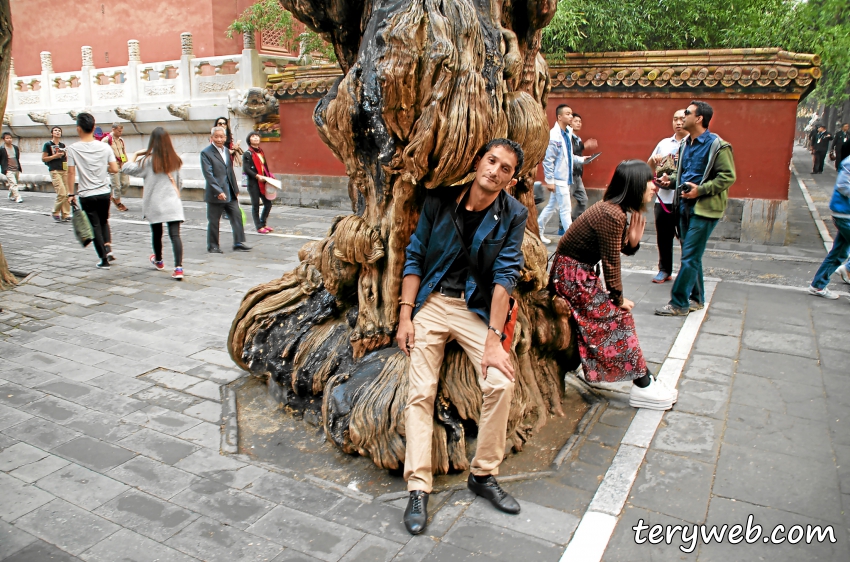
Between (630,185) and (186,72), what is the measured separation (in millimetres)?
14560

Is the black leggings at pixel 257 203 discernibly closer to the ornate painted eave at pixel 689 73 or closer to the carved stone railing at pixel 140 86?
the carved stone railing at pixel 140 86

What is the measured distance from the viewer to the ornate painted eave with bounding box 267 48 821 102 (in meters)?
9.42

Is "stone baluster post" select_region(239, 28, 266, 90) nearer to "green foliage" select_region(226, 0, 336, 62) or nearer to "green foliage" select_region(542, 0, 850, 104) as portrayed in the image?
"green foliage" select_region(226, 0, 336, 62)

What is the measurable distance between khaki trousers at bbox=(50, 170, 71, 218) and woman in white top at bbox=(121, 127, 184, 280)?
18.4ft

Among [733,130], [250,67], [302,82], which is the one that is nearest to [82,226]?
[302,82]

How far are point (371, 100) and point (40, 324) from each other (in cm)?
442

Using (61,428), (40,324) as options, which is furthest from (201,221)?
(61,428)

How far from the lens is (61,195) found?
12.6m

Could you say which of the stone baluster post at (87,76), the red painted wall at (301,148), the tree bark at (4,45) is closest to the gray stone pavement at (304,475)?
the tree bark at (4,45)

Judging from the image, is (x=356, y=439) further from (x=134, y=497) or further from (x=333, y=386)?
(x=134, y=497)

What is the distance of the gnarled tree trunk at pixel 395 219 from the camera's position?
3.52 m

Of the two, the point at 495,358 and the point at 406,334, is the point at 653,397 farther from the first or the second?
the point at 406,334

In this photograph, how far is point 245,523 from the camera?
10.1 ft

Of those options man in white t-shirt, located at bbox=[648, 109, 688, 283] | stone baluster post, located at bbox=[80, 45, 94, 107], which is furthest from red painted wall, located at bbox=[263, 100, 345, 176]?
man in white t-shirt, located at bbox=[648, 109, 688, 283]
